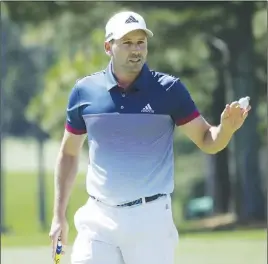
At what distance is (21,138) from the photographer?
62.4 metres

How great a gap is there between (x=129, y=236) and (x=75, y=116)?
799 mm

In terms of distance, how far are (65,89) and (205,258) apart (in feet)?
105

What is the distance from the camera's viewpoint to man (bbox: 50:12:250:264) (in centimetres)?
605

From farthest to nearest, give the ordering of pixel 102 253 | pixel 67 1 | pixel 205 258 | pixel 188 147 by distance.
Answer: pixel 188 147 < pixel 67 1 < pixel 205 258 < pixel 102 253

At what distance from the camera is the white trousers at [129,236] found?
6.03 m

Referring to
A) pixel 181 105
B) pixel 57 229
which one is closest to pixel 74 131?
pixel 57 229

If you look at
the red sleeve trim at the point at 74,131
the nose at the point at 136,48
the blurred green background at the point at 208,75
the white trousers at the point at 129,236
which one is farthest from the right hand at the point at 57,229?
the blurred green background at the point at 208,75

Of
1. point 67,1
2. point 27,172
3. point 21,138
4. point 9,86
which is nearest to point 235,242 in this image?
point 67,1

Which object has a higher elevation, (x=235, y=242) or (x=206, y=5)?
(x=206, y=5)

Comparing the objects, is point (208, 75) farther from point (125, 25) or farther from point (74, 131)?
point (125, 25)

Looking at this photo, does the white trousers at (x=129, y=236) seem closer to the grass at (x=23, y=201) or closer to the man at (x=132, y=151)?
the man at (x=132, y=151)

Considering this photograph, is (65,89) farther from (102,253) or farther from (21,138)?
(102,253)

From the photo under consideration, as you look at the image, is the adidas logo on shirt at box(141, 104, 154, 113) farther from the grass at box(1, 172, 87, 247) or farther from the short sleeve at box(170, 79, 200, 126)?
the grass at box(1, 172, 87, 247)

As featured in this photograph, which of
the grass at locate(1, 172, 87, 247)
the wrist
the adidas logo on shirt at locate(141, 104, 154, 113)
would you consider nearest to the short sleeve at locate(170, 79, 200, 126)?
the adidas logo on shirt at locate(141, 104, 154, 113)
